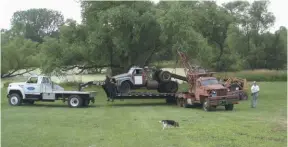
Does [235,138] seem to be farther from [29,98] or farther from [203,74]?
Result: [29,98]

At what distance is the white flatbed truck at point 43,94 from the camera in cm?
2942

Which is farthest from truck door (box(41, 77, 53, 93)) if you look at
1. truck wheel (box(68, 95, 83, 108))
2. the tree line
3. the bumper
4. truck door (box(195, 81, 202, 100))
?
the bumper

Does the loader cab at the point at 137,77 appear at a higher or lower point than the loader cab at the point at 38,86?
higher

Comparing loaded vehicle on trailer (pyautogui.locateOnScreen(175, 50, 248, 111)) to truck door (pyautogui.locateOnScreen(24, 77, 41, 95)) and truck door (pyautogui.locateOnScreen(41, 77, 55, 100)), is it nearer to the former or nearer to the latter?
truck door (pyautogui.locateOnScreen(41, 77, 55, 100))

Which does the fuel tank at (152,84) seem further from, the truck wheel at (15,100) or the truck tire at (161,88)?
the truck wheel at (15,100)

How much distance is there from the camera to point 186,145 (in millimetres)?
13297

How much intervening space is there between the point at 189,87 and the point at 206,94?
375cm

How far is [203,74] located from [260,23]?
5264 cm

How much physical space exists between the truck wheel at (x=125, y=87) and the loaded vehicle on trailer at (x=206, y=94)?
3.40 metres

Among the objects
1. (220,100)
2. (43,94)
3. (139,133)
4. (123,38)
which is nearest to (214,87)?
(220,100)

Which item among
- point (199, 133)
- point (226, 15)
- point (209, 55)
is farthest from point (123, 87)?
point (226, 15)

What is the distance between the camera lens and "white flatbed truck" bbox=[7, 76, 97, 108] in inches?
1158

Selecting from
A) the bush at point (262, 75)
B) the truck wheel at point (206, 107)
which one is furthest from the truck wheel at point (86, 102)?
the bush at point (262, 75)

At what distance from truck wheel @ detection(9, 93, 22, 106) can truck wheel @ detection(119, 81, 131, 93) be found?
671 centimetres
